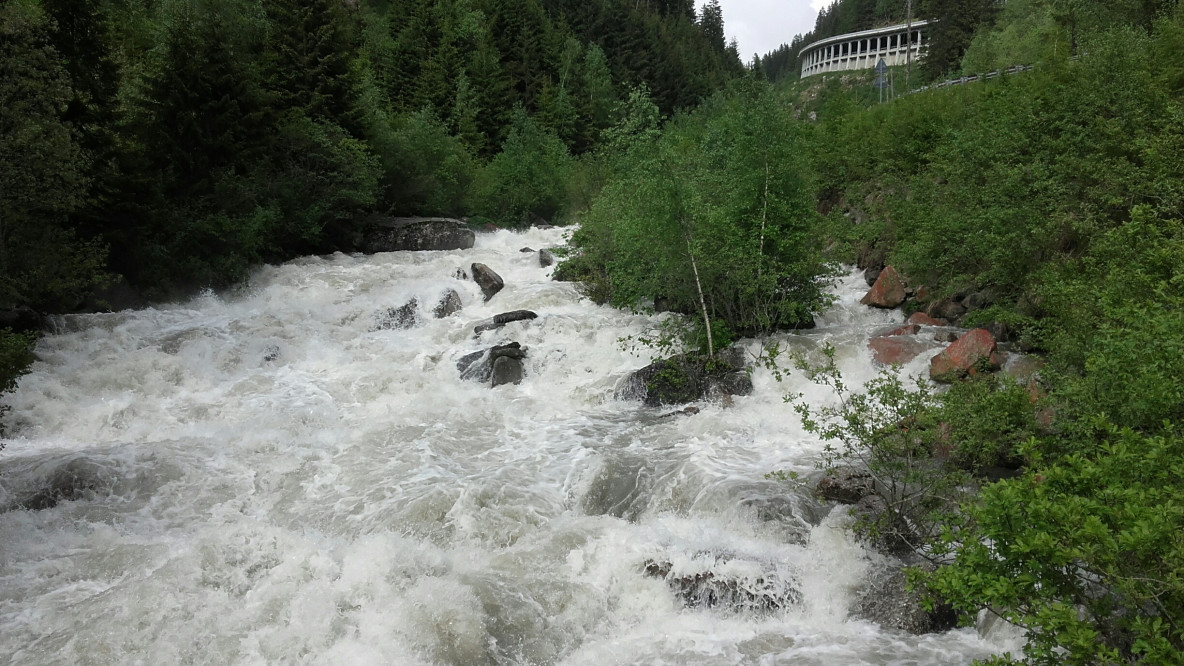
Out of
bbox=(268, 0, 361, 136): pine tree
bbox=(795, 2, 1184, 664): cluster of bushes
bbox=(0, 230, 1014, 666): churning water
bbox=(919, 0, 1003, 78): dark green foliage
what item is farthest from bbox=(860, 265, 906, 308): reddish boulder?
bbox=(919, 0, 1003, 78): dark green foliage

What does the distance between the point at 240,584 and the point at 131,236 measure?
17295 mm

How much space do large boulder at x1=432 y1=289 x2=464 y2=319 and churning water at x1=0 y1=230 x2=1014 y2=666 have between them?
327 centimetres

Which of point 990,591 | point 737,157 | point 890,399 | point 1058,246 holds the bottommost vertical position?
point 990,591

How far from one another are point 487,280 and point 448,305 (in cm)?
221

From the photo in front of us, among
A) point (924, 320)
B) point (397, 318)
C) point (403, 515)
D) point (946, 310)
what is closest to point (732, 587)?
point (403, 515)

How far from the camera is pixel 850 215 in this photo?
91.1 ft

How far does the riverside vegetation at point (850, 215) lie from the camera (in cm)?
520

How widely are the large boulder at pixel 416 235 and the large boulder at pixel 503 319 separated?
1159 cm

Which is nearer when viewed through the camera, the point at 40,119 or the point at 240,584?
the point at 240,584

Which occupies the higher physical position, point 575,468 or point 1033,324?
point 1033,324

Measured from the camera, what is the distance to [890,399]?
8.41 metres

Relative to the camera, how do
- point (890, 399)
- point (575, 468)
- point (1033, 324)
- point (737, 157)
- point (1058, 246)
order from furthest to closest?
point (737, 157) < point (1058, 246) < point (1033, 324) < point (575, 468) < point (890, 399)

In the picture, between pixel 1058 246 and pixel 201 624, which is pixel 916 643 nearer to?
pixel 201 624

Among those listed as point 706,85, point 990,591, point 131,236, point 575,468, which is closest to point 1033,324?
point 575,468
